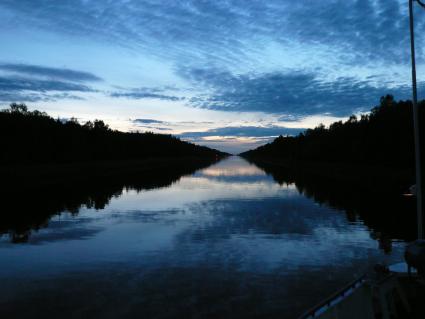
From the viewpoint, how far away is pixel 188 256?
14078 mm

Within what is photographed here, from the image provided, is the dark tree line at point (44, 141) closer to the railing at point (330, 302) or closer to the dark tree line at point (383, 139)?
the dark tree line at point (383, 139)

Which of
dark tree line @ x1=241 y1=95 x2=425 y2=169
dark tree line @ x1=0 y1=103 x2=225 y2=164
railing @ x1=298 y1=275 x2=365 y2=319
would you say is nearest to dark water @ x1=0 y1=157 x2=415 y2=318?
railing @ x1=298 y1=275 x2=365 y2=319

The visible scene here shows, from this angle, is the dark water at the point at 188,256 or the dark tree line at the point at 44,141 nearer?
the dark water at the point at 188,256

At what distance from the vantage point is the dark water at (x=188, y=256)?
31.9 ft

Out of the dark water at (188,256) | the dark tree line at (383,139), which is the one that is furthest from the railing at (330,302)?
the dark tree line at (383,139)

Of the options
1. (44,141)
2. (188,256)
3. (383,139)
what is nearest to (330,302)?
(188,256)

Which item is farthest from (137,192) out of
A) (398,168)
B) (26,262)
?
(398,168)

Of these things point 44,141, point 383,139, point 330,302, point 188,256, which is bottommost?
point 188,256

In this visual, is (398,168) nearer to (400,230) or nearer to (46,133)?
(400,230)

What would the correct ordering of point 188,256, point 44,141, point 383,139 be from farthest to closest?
point 44,141 → point 383,139 → point 188,256

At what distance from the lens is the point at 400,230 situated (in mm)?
18703

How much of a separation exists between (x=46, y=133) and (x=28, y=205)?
4619cm

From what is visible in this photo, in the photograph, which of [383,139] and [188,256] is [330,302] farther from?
[383,139]

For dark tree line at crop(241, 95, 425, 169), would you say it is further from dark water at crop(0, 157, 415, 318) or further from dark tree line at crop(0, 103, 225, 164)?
dark tree line at crop(0, 103, 225, 164)
